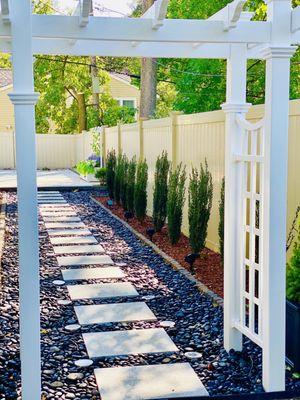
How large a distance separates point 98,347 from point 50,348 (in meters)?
0.33

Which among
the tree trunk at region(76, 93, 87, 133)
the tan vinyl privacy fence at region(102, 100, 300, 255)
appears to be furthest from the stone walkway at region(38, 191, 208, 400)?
the tree trunk at region(76, 93, 87, 133)

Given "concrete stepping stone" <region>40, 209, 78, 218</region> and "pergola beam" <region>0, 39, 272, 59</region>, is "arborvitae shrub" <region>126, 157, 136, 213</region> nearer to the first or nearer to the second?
"concrete stepping stone" <region>40, 209, 78, 218</region>

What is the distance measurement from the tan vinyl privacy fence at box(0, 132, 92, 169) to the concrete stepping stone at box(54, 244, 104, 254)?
17.4 m

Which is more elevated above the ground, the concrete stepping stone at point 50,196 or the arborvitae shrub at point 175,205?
the arborvitae shrub at point 175,205

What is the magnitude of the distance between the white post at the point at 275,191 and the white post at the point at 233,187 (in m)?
0.51

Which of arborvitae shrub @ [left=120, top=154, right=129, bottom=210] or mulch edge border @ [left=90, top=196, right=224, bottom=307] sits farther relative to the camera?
arborvitae shrub @ [left=120, top=154, right=129, bottom=210]

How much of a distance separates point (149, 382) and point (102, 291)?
210 centimetres

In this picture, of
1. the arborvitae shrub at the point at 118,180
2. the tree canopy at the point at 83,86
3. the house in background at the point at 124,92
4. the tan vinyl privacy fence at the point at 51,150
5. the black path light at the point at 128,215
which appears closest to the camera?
the black path light at the point at 128,215

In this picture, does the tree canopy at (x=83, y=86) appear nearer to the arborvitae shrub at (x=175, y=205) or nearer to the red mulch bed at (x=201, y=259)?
the red mulch bed at (x=201, y=259)

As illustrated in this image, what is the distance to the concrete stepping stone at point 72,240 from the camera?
7941 millimetres

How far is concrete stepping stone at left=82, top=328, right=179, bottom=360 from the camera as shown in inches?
153

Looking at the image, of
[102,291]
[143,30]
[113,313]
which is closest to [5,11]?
[143,30]

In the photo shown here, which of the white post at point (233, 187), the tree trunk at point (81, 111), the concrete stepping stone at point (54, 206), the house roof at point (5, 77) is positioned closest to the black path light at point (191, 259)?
the white post at point (233, 187)

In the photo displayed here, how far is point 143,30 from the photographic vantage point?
123 inches
